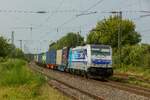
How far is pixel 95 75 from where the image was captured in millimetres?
38188

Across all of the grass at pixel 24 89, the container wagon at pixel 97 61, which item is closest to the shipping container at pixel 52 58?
the container wagon at pixel 97 61

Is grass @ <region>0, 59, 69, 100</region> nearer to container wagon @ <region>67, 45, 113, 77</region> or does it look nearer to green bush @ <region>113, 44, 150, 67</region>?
container wagon @ <region>67, 45, 113, 77</region>

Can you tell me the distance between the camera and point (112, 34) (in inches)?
A: 3548

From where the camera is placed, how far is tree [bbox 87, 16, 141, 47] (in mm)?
89938

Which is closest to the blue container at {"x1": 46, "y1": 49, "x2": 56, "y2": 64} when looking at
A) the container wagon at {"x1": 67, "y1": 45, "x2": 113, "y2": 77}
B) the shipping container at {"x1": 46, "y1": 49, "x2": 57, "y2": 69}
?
the shipping container at {"x1": 46, "y1": 49, "x2": 57, "y2": 69}

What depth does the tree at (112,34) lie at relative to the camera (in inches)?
3541

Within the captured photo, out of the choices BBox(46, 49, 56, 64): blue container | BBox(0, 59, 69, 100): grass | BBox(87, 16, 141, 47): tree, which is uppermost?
BBox(87, 16, 141, 47): tree

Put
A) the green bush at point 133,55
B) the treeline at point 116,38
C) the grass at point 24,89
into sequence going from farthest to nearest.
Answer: the treeline at point 116,38
the green bush at point 133,55
the grass at point 24,89

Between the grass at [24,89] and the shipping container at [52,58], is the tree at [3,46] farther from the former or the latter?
the grass at [24,89]

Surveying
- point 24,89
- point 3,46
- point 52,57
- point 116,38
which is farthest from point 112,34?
point 24,89

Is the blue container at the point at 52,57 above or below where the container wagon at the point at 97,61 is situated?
above

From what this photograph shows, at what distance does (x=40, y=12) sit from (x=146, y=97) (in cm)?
2343

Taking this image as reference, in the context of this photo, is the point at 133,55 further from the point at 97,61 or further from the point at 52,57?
the point at 52,57

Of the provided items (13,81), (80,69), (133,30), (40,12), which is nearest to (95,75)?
(80,69)
